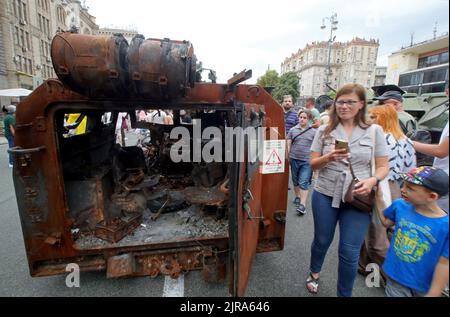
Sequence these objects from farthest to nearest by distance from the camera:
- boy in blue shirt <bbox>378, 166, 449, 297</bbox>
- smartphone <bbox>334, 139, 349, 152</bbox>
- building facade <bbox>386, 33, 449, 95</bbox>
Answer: building facade <bbox>386, 33, 449, 95</bbox>
smartphone <bbox>334, 139, 349, 152</bbox>
boy in blue shirt <bbox>378, 166, 449, 297</bbox>

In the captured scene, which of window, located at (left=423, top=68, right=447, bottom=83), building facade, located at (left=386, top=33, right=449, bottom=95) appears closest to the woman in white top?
building facade, located at (left=386, top=33, right=449, bottom=95)

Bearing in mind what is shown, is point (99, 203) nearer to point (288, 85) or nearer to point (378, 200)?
point (378, 200)

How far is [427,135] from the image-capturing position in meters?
3.79

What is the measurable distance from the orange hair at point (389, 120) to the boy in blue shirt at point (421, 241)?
1.32 metres

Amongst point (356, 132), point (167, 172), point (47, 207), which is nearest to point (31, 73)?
point (167, 172)

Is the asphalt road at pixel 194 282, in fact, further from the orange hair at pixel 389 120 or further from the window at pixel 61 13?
the window at pixel 61 13

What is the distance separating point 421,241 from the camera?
4.10 ft

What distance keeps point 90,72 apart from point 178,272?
6.99ft

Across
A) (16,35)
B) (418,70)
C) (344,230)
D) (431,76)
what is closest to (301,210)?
(344,230)

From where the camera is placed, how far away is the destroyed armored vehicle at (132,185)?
1.92m

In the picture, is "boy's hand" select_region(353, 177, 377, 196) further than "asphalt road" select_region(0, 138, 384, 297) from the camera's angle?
No

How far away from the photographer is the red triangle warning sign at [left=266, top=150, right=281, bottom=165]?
276 centimetres

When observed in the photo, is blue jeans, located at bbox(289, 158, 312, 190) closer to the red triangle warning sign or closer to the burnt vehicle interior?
the burnt vehicle interior

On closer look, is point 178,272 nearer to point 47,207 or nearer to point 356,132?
point 47,207
